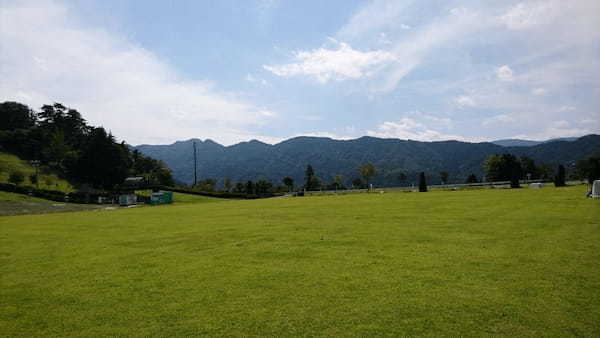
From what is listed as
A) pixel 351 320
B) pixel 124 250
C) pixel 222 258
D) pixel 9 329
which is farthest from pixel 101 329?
pixel 124 250

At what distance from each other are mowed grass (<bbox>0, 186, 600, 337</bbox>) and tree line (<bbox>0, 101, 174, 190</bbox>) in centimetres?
5913

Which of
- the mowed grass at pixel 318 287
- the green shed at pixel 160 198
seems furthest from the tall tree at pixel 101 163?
the mowed grass at pixel 318 287

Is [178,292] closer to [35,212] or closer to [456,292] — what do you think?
[456,292]

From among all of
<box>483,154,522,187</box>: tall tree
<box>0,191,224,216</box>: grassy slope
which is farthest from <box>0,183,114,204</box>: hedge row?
<box>483,154,522,187</box>: tall tree

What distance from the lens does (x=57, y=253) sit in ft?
31.0

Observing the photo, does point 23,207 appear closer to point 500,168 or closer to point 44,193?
point 44,193

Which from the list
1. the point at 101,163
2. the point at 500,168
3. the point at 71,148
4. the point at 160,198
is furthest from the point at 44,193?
the point at 500,168

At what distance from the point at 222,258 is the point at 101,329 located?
148 inches

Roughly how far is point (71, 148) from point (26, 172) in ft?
54.8

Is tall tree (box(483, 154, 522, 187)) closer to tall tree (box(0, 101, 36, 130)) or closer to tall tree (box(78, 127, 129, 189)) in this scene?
→ tall tree (box(78, 127, 129, 189))

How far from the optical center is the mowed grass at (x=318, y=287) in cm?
416

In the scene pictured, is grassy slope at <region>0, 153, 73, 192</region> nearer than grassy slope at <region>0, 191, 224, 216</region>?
No

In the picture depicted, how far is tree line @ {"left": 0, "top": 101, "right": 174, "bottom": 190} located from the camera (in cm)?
6394

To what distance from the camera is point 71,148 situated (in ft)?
271
